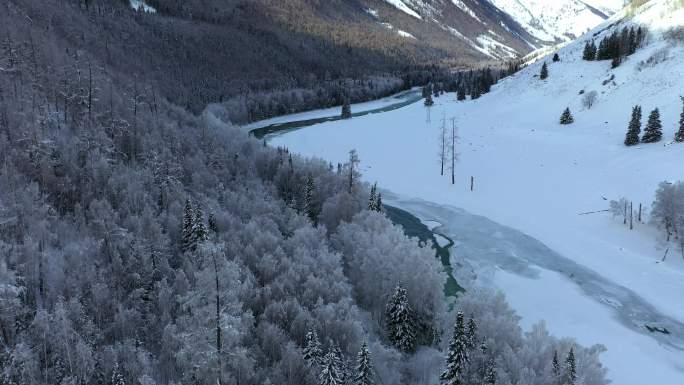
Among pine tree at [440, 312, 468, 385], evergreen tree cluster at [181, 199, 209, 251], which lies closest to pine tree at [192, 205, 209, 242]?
evergreen tree cluster at [181, 199, 209, 251]

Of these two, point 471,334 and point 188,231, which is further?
point 188,231

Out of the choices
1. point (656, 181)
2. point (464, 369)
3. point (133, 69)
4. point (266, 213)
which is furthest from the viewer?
point (133, 69)

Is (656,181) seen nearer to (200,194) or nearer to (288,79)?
(200,194)

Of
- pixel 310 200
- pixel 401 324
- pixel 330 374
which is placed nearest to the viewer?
pixel 330 374

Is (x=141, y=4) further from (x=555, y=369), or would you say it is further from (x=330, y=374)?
(x=555, y=369)

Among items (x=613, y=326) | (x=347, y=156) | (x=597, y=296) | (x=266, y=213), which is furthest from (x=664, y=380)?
(x=347, y=156)

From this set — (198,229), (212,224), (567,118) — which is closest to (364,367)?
(198,229)
